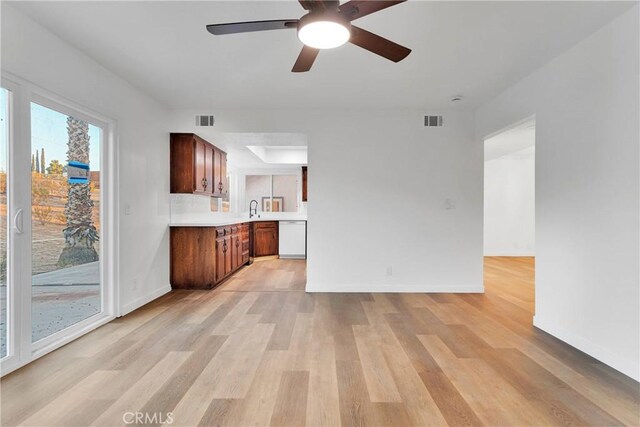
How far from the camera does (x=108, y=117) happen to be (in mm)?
3254

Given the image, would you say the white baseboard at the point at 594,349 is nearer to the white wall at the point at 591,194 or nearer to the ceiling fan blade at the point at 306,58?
the white wall at the point at 591,194

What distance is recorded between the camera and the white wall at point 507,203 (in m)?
7.98

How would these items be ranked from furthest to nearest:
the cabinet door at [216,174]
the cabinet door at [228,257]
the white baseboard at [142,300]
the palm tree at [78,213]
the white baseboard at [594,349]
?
the cabinet door at [216,174] → the cabinet door at [228,257] → the white baseboard at [142,300] → the palm tree at [78,213] → the white baseboard at [594,349]

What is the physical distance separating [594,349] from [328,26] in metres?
3.04

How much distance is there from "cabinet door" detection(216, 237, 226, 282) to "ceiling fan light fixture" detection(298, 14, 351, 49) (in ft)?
11.4

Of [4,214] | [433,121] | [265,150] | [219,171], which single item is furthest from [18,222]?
[265,150]

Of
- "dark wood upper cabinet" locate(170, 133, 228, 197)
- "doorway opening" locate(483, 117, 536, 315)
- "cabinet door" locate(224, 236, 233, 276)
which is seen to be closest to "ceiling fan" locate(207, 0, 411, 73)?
"dark wood upper cabinet" locate(170, 133, 228, 197)

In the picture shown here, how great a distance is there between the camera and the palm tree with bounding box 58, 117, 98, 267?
2898 mm

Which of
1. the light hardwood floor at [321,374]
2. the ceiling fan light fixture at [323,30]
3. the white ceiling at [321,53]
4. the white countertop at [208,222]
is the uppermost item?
the white ceiling at [321,53]

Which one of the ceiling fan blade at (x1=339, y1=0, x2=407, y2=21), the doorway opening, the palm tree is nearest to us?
the ceiling fan blade at (x1=339, y1=0, x2=407, y2=21)

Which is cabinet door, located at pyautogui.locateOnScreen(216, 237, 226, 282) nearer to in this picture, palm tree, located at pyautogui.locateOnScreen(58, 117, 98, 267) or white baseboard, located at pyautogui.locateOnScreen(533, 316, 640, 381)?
palm tree, located at pyautogui.locateOnScreen(58, 117, 98, 267)

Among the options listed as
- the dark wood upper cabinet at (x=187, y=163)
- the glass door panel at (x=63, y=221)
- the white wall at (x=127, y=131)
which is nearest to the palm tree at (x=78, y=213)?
the glass door panel at (x=63, y=221)

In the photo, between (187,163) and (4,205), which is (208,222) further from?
(4,205)

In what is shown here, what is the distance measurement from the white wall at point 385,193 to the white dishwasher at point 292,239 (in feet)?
9.98
